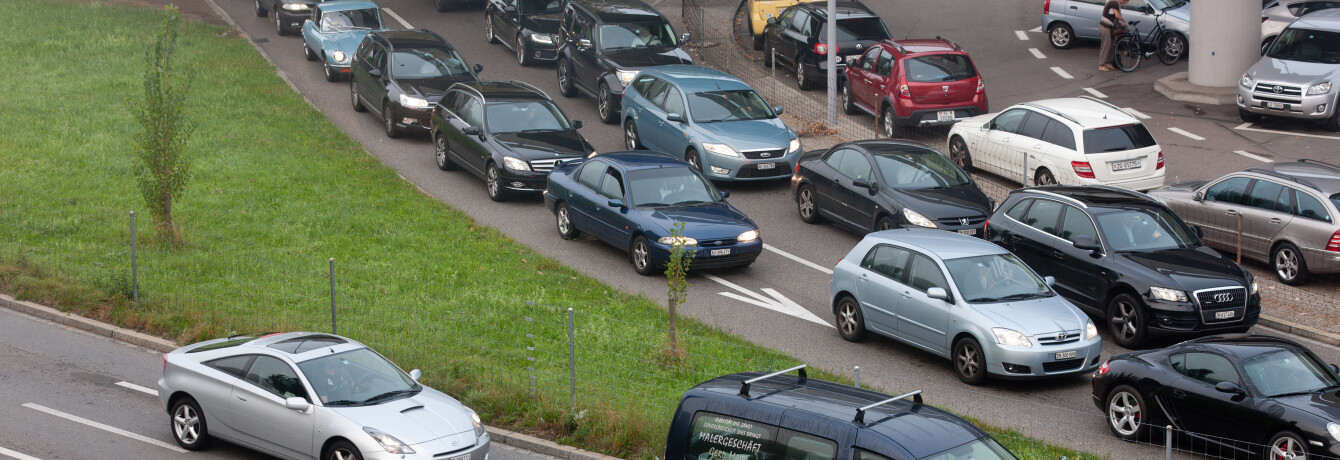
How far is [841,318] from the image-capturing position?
15.9 meters

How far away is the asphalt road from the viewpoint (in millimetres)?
14086

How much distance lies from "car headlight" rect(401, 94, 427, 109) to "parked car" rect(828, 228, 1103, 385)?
11.6 meters

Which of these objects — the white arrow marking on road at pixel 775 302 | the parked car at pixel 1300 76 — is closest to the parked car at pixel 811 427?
the white arrow marking on road at pixel 775 302

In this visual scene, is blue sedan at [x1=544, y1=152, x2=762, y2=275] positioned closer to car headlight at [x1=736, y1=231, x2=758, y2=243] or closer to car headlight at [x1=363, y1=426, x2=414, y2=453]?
car headlight at [x1=736, y1=231, x2=758, y2=243]

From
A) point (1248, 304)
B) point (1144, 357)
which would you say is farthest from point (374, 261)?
point (1248, 304)

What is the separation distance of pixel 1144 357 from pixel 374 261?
1030 cm

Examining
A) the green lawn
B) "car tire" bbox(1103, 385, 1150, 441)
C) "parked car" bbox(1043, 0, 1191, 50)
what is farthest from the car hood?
"parked car" bbox(1043, 0, 1191, 50)

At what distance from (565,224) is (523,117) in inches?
143

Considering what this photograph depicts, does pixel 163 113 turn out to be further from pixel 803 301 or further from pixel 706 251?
pixel 803 301

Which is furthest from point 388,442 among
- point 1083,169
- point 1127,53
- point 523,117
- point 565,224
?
point 1127,53

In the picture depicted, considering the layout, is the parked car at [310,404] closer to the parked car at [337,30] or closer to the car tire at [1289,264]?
the car tire at [1289,264]

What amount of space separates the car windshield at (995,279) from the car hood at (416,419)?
6.32 m

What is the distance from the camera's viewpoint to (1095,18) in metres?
32.5

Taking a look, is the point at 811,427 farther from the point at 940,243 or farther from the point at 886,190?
the point at 886,190
